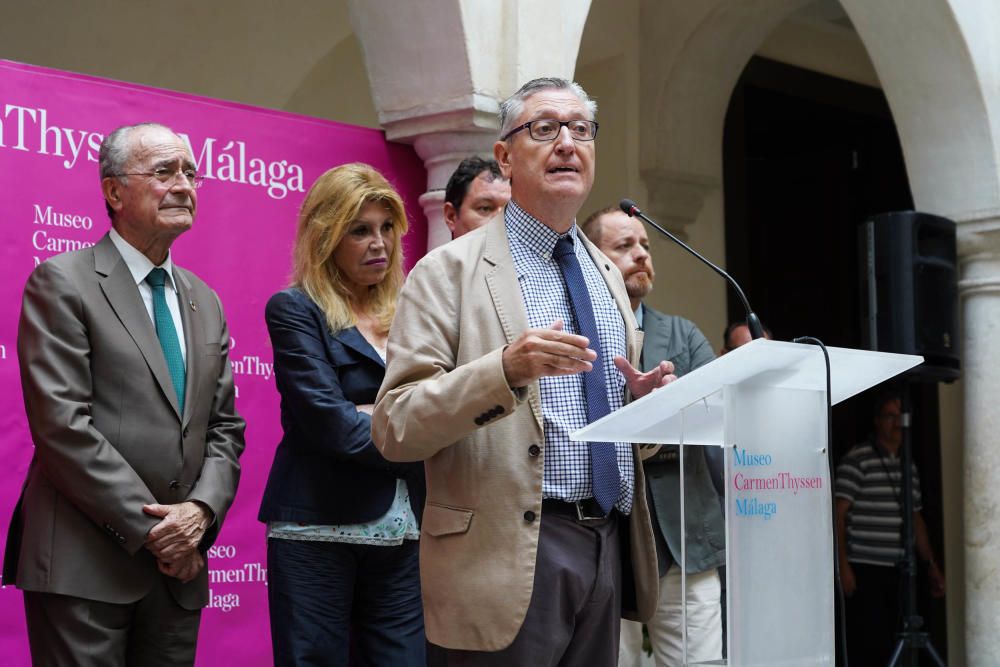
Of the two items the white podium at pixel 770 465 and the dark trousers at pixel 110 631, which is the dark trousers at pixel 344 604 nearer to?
the dark trousers at pixel 110 631

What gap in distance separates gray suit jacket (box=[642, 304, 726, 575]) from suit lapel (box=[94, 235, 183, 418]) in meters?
1.48

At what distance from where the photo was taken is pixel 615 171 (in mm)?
7613

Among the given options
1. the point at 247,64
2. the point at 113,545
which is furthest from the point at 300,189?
the point at 247,64

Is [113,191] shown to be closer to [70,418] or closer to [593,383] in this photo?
[70,418]

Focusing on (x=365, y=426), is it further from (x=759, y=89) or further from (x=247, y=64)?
(x=759, y=89)

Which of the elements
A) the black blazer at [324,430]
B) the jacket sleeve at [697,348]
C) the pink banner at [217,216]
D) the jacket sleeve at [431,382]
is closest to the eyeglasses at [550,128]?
the jacket sleeve at [431,382]

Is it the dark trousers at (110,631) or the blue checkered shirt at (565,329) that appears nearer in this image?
the blue checkered shirt at (565,329)

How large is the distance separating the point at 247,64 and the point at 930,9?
3.55 meters

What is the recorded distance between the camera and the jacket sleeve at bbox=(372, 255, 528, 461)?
236cm

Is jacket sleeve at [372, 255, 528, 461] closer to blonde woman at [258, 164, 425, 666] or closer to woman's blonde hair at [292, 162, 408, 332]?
blonde woman at [258, 164, 425, 666]

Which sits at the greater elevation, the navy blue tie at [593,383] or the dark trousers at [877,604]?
the navy blue tie at [593,383]

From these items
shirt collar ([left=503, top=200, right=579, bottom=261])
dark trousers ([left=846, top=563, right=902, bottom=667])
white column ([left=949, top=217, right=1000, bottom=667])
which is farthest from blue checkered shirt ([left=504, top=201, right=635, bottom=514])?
dark trousers ([left=846, top=563, right=902, bottom=667])

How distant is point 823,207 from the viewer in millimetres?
9469

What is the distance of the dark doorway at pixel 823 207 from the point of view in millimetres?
9039
